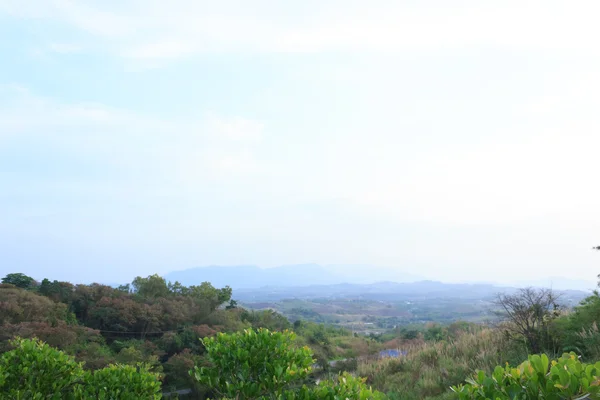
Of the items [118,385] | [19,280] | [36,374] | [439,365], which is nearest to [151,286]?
[19,280]

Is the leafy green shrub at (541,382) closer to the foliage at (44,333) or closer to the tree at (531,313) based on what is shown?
the tree at (531,313)

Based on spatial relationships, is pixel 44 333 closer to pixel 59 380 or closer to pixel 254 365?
pixel 59 380

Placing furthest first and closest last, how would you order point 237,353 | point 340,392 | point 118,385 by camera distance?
point 118,385, point 237,353, point 340,392

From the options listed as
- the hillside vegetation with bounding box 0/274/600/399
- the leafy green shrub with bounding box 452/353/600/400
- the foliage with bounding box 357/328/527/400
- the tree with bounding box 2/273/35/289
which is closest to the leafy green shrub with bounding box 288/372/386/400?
the hillside vegetation with bounding box 0/274/600/399

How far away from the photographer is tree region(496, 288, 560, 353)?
8.27 m

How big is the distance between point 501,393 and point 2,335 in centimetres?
1602

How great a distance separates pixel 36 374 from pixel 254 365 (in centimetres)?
249

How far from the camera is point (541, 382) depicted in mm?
1939

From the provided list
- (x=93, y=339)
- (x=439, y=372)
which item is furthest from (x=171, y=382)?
(x=439, y=372)

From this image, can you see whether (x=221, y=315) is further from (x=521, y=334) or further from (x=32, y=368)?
(x=32, y=368)

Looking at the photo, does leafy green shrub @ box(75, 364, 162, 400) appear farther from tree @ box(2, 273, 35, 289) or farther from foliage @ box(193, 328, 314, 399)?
tree @ box(2, 273, 35, 289)

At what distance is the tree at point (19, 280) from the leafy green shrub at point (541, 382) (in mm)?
21849

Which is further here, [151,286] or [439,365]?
[151,286]

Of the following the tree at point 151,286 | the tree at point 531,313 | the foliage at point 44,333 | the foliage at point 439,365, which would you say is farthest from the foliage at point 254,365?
the tree at point 151,286
